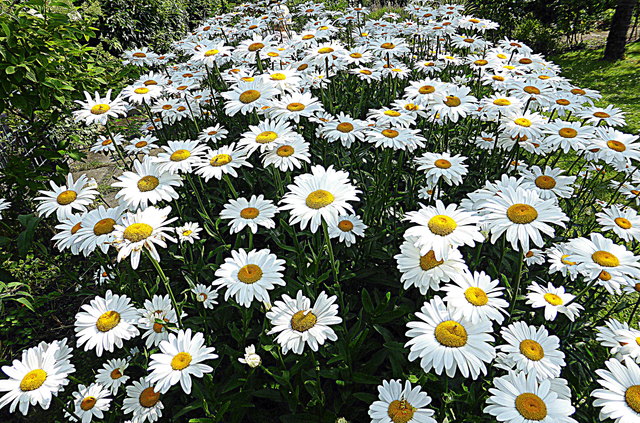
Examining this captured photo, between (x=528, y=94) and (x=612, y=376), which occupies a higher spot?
(x=528, y=94)

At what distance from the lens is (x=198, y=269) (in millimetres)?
2549

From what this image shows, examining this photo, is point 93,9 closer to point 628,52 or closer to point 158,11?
point 158,11

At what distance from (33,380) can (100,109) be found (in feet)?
5.86

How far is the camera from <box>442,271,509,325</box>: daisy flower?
5.47 feet

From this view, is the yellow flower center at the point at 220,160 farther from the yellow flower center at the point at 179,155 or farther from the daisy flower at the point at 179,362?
the daisy flower at the point at 179,362

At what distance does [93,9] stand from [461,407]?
785 centimetres

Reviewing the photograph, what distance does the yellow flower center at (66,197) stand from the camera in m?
2.45

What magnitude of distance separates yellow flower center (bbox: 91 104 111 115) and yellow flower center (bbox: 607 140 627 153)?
11.3 ft

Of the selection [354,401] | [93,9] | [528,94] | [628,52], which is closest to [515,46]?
[528,94]

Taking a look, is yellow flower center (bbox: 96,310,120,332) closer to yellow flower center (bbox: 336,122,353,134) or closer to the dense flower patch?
the dense flower patch

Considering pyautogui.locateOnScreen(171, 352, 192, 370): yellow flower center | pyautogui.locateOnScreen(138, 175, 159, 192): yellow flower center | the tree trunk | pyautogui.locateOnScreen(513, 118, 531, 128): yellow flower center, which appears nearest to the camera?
pyautogui.locateOnScreen(171, 352, 192, 370): yellow flower center

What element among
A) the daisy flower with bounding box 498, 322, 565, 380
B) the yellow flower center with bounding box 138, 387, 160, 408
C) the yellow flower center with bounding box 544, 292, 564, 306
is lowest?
the yellow flower center with bounding box 138, 387, 160, 408

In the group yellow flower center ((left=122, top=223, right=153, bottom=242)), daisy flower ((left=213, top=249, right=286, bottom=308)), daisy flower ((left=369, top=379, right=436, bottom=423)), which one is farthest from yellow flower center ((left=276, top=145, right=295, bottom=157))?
daisy flower ((left=369, top=379, right=436, bottom=423))

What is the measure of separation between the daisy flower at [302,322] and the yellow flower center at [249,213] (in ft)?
2.06
